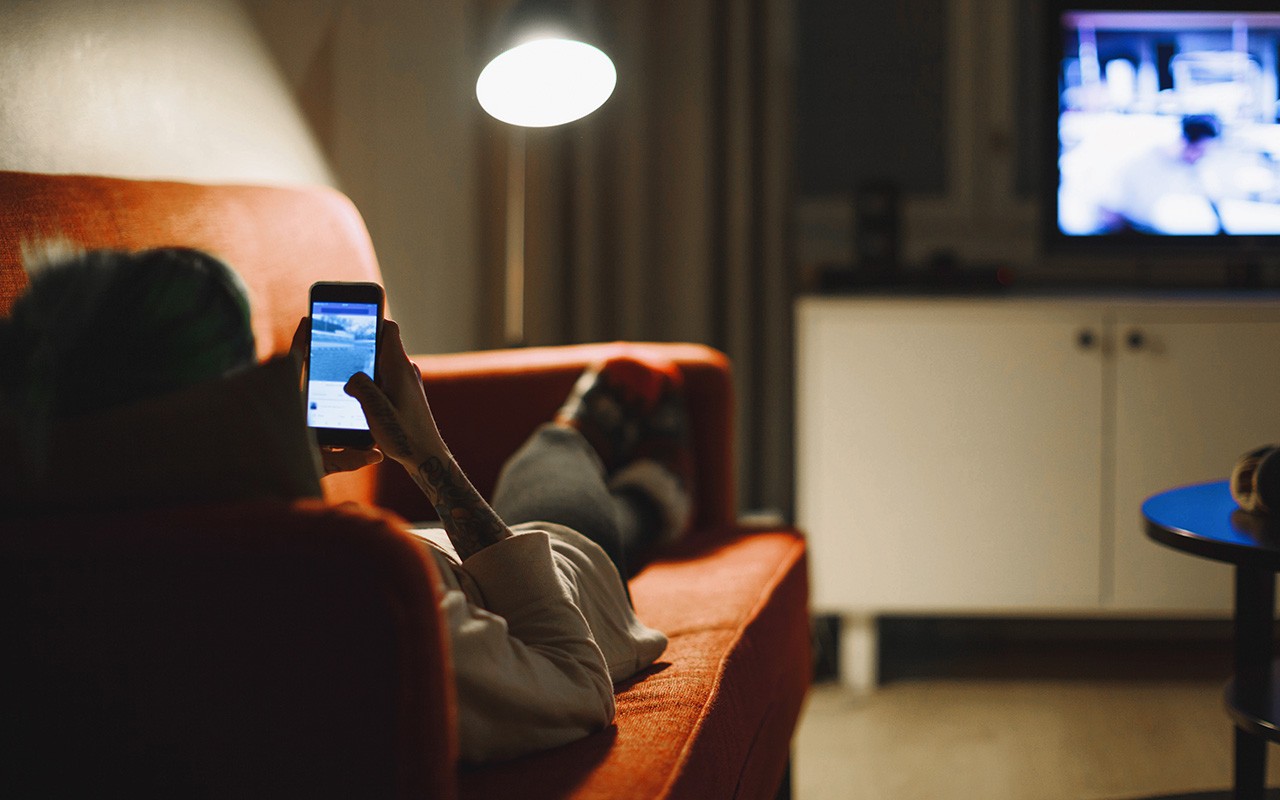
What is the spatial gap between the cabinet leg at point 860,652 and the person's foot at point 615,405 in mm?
847

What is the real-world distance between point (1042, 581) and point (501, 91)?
1.34m

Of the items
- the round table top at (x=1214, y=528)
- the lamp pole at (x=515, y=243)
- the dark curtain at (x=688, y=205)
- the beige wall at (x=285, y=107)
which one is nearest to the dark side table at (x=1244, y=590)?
the round table top at (x=1214, y=528)

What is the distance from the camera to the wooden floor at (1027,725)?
1661mm

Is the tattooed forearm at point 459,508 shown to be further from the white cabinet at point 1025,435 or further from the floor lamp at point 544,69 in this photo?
the white cabinet at point 1025,435

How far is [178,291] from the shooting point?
60 cm

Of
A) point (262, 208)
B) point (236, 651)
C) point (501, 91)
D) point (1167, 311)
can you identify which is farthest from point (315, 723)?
point (1167, 311)

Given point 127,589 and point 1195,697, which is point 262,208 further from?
point 1195,697

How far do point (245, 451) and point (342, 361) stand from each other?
33 cm

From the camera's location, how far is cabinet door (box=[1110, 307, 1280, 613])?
2.05m

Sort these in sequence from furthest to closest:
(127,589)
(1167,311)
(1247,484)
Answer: (1167,311) < (1247,484) < (127,589)

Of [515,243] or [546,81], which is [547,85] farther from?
[515,243]

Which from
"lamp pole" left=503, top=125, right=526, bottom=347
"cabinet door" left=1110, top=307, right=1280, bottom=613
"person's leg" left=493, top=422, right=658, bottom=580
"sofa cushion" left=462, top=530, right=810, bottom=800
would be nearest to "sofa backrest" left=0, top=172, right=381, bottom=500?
"person's leg" left=493, top=422, right=658, bottom=580

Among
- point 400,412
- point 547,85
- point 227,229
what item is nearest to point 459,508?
point 400,412

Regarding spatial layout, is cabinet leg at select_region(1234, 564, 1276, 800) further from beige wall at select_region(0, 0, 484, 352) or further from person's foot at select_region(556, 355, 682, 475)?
beige wall at select_region(0, 0, 484, 352)
